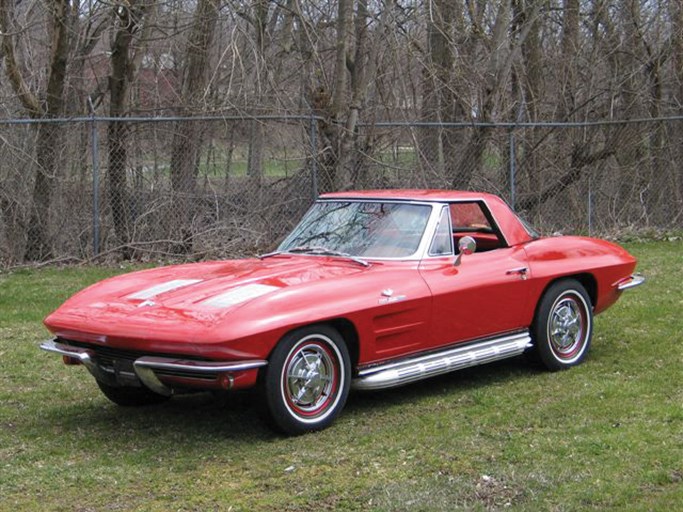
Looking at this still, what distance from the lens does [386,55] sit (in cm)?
1524

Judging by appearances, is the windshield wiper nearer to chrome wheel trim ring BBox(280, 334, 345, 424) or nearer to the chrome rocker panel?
the chrome rocker panel

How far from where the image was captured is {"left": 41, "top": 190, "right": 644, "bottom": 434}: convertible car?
5.51 meters

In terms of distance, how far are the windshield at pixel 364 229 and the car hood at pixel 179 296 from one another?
0.85ft

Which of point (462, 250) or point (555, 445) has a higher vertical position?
point (462, 250)

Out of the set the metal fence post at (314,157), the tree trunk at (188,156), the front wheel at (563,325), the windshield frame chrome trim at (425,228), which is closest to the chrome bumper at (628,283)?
the front wheel at (563,325)

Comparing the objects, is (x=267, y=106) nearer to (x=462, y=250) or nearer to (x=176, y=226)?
(x=176, y=226)

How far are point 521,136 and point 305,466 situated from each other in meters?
11.1

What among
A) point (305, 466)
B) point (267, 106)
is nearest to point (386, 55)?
point (267, 106)

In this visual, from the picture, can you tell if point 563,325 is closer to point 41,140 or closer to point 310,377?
point 310,377

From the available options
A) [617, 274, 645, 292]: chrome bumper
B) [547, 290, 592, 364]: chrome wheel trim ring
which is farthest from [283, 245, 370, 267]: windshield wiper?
[617, 274, 645, 292]: chrome bumper

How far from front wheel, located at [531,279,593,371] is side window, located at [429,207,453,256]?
0.92 m

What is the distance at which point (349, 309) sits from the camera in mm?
5938

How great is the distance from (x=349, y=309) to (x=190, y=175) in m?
8.32

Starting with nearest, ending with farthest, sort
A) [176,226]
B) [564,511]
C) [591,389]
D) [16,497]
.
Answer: [564,511] → [16,497] → [591,389] → [176,226]
